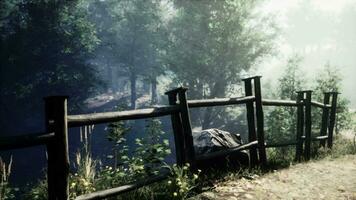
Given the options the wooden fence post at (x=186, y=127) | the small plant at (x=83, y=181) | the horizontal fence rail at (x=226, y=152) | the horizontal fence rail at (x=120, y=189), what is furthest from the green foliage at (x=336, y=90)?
the small plant at (x=83, y=181)

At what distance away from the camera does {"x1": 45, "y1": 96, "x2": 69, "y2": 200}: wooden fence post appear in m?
3.63

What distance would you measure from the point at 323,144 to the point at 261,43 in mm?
22019

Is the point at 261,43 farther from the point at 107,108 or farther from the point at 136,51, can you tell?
the point at 107,108

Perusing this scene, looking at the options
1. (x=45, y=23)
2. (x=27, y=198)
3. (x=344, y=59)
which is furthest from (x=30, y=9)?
(x=344, y=59)

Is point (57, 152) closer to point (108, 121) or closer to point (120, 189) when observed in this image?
point (108, 121)

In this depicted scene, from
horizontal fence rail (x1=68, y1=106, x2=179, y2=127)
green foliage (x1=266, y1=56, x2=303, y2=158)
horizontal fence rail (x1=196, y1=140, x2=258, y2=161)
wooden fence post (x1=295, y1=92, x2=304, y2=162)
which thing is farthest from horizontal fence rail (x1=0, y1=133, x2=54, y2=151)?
green foliage (x1=266, y1=56, x2=303, y2=158)

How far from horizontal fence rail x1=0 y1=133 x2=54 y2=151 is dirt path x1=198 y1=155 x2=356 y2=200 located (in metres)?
2.39

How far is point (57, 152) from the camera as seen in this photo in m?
3.63

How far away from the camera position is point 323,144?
37.7ft

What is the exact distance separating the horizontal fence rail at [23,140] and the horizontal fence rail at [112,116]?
0.34 metres

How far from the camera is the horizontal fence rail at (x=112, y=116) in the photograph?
392cm

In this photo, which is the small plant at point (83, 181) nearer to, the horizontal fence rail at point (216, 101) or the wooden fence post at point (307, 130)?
the horizontal fence rail at point (216, 101)

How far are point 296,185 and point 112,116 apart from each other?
12.1 feet

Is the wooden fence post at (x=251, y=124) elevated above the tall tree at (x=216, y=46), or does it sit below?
below
